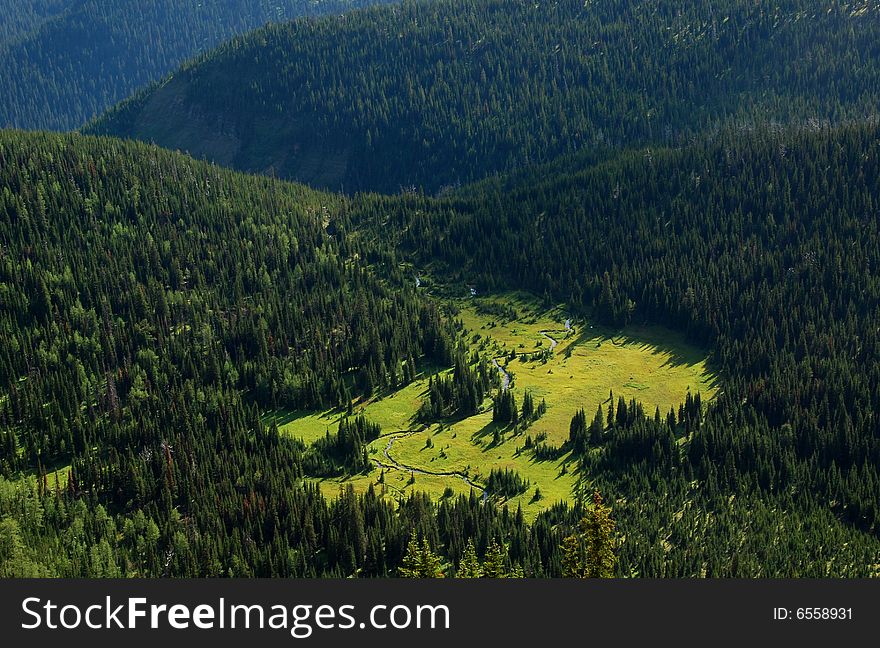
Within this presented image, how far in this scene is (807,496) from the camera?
189 m

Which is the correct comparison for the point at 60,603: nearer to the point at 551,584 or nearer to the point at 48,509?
the point at 551,584

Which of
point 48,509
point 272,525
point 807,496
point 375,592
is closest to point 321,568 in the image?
point 272,525

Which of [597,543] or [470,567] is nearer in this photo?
[597,543]

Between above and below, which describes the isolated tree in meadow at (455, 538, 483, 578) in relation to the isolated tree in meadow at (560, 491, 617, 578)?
below

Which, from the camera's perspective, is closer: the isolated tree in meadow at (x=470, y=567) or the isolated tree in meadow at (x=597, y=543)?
the isolated tree in meadow at (x=597, y=543)

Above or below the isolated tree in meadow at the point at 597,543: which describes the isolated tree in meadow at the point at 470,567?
below

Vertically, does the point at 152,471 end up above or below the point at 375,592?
below

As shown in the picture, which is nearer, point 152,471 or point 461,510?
point 461,510

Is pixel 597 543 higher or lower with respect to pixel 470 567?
higher

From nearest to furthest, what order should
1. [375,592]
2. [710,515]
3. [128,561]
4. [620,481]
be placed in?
[375,592] < [128,561] < [710,515] < [620,481]

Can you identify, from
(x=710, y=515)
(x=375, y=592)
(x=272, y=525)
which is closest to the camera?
(x=375, y=592)

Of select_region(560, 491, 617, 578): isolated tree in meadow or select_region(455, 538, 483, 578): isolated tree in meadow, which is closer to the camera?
select_region(560, 491, 617, 578): isolated tree in meadow

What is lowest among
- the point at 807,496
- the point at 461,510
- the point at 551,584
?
the point at 807,496

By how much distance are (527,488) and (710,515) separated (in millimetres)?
32113
